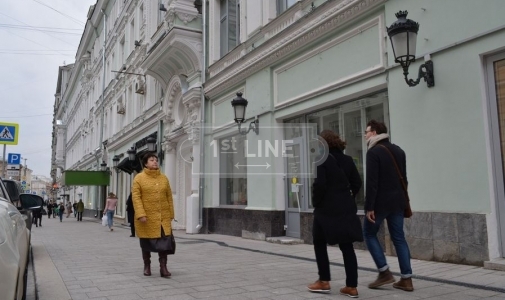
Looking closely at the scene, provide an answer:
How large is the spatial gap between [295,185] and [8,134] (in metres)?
7.73

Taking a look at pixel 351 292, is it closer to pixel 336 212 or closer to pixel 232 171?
pixel 336 212

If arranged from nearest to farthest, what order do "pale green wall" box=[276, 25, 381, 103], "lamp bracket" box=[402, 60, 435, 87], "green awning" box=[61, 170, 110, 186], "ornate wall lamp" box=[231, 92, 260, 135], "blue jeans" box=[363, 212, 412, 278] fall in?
"blue jeans" box=[363, 212, 412, 278]
"lamp bracket" box=[402, 60, 435, 87]
"pale green wall" box=[276, 25, 381, 103]
"ornate wall lamp" box=[231, 92, 260, 135]
"green awning" box=[61, 170, 110, 186]

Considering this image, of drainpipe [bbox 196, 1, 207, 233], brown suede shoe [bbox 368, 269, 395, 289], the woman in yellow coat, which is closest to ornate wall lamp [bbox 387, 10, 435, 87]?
brown suede shoe [bbox 368, 269, 395, 289]

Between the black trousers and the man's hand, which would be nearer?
the black trousers

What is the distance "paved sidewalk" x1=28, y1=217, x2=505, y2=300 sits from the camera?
4535 millimetres

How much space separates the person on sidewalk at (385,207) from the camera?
14.7ft

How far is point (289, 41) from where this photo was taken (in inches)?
373

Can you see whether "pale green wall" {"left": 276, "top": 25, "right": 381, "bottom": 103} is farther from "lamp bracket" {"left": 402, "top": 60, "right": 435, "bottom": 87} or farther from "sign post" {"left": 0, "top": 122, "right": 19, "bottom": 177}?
"sign post" {"left": 0, "top": 122, "right": 19, "bottom": 177}

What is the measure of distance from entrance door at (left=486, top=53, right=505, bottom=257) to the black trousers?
93.5 inches

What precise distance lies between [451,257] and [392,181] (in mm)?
2073

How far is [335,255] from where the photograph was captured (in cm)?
721

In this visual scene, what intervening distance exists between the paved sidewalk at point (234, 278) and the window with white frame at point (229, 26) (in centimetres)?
697

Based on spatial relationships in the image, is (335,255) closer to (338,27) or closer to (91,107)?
(338,27)

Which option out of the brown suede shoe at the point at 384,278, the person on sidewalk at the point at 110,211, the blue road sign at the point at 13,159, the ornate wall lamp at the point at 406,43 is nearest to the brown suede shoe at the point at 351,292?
the brown suede shoe at the point at 384,278
